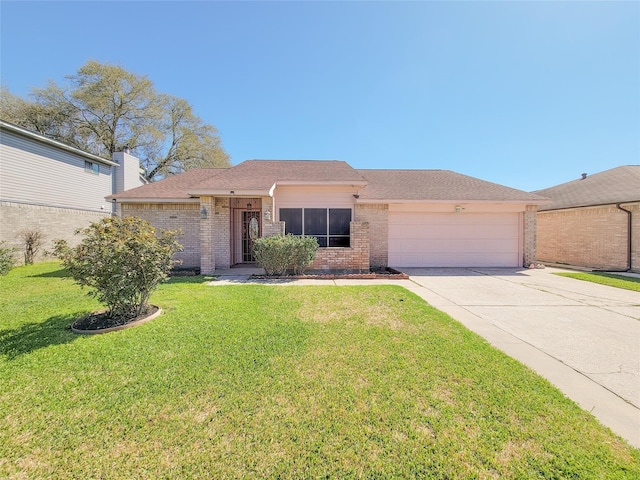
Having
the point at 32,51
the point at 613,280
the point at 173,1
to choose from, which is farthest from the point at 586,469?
the point at 32,51

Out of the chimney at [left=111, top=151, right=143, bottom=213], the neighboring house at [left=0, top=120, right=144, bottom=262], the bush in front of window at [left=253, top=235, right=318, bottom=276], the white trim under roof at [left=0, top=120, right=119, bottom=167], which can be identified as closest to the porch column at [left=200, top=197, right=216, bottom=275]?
the bush in front of window at [left=253, top=235, right=318, bottom=276]

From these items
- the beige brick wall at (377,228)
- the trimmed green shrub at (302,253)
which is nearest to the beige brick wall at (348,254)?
the trimmed green shrub at (302,253)

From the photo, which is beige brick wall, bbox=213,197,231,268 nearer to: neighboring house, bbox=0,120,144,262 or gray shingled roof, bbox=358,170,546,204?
gray shingled roof, bbox=358,170,546,204

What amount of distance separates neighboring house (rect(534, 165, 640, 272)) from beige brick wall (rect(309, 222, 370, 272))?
37.2 ft

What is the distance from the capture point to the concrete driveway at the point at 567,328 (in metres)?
2.97

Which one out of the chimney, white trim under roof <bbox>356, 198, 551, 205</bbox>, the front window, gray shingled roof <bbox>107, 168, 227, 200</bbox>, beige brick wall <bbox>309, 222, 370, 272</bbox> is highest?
the chimney

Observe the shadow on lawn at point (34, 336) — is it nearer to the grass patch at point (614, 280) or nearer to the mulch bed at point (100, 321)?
the mulch bed at point (100, 321)

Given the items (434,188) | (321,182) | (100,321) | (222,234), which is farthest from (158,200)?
(434,188)

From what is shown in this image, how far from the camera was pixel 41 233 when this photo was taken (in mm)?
13102

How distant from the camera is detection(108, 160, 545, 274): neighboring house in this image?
11.2 metres

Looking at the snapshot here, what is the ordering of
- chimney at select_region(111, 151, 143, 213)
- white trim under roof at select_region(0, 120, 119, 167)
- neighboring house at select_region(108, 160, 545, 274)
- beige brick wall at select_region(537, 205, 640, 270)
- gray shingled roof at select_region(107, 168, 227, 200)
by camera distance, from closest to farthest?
gray shingled roof at select_region(107, 168, 227, 200)
neighboring house at select_region(108, 160, 545, 274)
beige brick wall at select_region(537, 205, 640, 270)
white trim under roof at select_region(0, 120, 119, 167)
chimney at select_region(111, 151, 143, 213)

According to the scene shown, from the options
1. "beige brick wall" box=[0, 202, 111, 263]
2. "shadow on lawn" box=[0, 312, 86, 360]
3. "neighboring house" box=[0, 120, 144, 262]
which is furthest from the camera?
"neighboring house" box=[0, 120, 144, 262]

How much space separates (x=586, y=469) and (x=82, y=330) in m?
6.57

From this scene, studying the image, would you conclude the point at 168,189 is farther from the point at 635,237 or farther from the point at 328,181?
the point at 635,237
